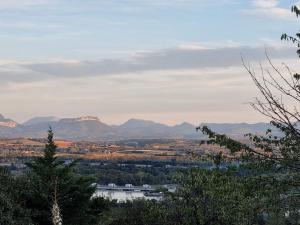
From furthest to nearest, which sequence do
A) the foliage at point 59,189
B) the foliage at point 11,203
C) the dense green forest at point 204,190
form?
the foliage at point 59,189 → the foliage at point 11,203 → the dense green forest at point 204,190

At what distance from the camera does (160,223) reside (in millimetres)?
47656

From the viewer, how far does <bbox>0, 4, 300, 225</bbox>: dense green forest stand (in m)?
15.0

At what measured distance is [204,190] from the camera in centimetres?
4197

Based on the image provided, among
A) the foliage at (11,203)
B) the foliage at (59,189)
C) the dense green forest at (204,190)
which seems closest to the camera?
the dense green forest at (204,190)

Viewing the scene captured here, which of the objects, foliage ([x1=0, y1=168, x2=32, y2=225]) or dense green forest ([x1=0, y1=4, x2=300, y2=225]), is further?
foliage ([x1=0, y1=168, x2=32, y2=225])

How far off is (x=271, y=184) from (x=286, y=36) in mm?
4146

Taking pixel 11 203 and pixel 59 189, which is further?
pixel 59 189

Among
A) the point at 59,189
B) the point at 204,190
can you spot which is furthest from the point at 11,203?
the point at 204,190

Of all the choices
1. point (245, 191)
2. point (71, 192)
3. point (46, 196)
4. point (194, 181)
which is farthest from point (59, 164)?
point (245, 191)

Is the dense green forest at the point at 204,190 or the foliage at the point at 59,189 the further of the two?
the foliage at the point at 59,189

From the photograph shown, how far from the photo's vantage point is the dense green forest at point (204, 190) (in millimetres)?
14977

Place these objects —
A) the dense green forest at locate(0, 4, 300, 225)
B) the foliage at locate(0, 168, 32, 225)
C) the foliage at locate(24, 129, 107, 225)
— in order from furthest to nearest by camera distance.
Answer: the foliage at locate(24, 129, 107, 225) < the foliage at locate(0, 168, 32, 225) < the dense green forest at locate(0, 4, 300, 225)

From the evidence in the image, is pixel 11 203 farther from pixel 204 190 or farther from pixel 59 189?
pixel 204 190

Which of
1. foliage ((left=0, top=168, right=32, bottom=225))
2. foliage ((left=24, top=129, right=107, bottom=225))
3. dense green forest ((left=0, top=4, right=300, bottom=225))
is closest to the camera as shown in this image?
dense green forest ((left=0, top=4, right=300, bottom=225))
